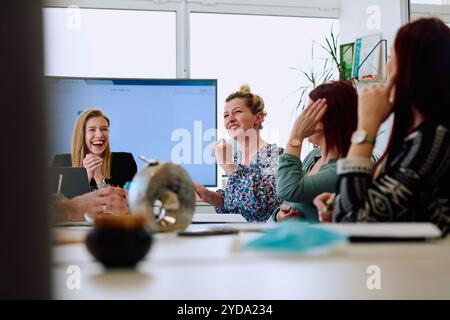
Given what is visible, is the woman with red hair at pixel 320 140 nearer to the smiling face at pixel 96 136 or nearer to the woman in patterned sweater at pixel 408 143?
the woman in patterned sweater at pixel 408 143

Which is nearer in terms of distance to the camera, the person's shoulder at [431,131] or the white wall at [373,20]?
the person's shoulder at [431,131]

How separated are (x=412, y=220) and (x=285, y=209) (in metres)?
1.00

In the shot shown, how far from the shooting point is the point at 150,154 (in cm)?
378

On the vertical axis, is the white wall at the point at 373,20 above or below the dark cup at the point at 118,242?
above

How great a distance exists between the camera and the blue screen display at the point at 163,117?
3.77 metres

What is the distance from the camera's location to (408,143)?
3.78 ft

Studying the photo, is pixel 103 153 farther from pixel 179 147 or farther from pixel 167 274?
pixel 167 274

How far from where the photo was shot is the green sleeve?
199 cm

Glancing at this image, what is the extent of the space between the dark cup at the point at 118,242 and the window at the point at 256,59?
3714 millimetres

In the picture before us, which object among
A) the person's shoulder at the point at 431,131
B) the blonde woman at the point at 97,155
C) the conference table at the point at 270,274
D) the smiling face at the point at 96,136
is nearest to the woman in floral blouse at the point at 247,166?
the blonde woman at the point at 97,155

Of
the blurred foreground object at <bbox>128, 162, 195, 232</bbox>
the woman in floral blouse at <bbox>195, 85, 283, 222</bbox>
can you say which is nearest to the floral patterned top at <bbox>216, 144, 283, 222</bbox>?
the woman in floral blouse at <bbox>195, 85, 283, 222</bbox>

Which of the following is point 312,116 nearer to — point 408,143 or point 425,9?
point 408,143

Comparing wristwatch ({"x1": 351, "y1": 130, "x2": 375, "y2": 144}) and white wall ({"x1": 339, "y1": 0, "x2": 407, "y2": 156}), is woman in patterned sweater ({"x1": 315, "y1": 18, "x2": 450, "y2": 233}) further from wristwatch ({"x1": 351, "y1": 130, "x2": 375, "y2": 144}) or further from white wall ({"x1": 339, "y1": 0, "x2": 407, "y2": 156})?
white wall ({"x1": 339, "y1": 0, "x2": 407, "y2": 156})
